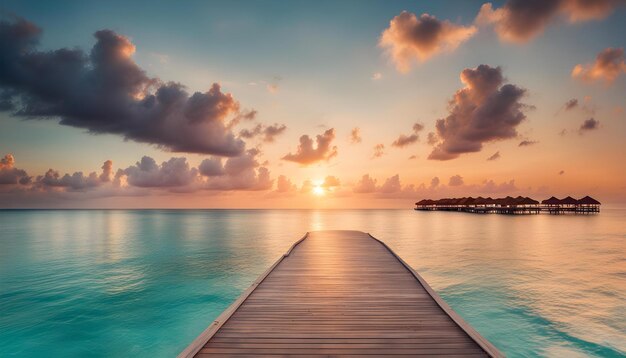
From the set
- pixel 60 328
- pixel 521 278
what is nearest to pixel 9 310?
pixel 60 328

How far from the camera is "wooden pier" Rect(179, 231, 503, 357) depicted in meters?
4.66

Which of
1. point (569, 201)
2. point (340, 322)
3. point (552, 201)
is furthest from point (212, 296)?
point (569, 201)

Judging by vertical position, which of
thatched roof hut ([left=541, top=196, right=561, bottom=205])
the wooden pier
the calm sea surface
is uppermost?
thatched roof hut ([left=541, top=196, right=561, bottom=205])

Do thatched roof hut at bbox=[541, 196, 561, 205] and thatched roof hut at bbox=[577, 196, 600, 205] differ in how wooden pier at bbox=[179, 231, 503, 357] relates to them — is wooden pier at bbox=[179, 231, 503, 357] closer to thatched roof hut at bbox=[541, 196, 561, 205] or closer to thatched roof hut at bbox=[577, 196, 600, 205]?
thatched roof hut at bbox=[541, 196, 561, 205]

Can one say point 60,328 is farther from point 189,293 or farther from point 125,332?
point 189,293

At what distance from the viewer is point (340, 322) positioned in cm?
575

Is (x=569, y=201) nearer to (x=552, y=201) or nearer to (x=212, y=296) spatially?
(x=552, y=201)

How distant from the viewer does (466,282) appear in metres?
16.2

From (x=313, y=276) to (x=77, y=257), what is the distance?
80.2 feet

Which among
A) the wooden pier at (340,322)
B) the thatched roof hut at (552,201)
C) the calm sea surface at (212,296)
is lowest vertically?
the calm sea surface at (212,296)

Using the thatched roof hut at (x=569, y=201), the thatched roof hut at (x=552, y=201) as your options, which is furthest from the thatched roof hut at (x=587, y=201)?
the thatched roof hut at (x=552, y=201)

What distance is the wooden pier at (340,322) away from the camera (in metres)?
4.66

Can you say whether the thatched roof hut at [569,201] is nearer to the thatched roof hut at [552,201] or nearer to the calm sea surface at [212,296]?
the thatched roof hut at [552,201]

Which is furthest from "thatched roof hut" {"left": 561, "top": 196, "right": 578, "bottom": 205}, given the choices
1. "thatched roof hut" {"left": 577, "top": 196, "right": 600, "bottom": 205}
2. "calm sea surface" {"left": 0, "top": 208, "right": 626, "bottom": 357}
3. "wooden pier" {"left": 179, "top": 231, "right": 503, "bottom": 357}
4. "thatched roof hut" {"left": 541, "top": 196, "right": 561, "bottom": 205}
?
"wooden pier" {"left": 179, "top": 231, "right": 503, "bottom": 357}
